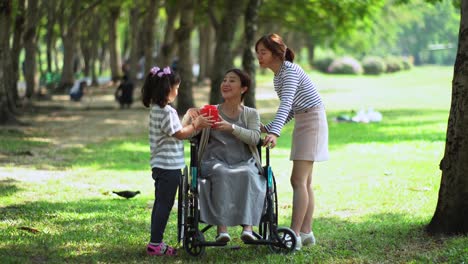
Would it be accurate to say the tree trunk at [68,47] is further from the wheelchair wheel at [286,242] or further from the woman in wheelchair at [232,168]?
the wheelchair wheel at [286,242]

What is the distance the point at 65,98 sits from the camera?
112ft

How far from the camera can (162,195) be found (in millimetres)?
7055

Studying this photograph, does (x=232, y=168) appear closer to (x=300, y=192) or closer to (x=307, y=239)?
(x=300, y=192)

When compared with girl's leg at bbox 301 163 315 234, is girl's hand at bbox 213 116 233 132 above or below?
above

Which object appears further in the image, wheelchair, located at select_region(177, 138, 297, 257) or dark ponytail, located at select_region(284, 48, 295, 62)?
dark ponytail, located at select_region(284, 48, 295, 62)

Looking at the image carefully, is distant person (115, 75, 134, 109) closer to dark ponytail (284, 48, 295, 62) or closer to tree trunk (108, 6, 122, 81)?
tree trunk (108, 6, 122, 81)

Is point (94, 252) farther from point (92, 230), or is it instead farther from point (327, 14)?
point (327, 14)

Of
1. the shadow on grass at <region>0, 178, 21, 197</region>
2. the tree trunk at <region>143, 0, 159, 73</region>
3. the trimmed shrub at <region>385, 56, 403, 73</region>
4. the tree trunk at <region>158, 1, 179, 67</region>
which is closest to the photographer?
the shadow on grass at <region>0, 178, 21, 197</region>

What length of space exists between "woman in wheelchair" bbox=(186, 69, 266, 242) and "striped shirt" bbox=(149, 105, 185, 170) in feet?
0.59

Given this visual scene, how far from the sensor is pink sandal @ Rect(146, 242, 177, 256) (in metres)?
7.05

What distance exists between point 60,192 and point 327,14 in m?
20.5

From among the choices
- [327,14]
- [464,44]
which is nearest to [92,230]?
[464,44]

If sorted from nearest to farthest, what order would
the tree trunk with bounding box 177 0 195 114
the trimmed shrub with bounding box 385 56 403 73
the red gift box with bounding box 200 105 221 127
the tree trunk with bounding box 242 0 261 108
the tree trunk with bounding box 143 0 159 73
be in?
the red gift box with bounding box 200 105 221 127 < the tree trunk with bounding box 242 0 261 108 < the tree trunk with bounding box 177 0 195 114 < the tree trunk with bounding box 143 0 159 73 < the trimmed shrub with bounding box 385 56 403 73

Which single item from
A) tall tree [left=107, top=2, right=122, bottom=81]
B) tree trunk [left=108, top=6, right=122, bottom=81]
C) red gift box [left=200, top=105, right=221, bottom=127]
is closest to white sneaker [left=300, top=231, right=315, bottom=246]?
red gift box [left=200, top=105, right=221, bottom=127]
